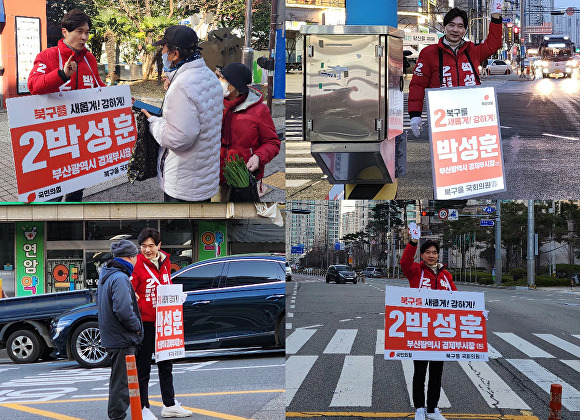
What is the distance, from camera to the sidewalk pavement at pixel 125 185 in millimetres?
7852

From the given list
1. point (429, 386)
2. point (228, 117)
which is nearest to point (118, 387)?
point (429, 386)

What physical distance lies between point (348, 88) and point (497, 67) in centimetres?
156

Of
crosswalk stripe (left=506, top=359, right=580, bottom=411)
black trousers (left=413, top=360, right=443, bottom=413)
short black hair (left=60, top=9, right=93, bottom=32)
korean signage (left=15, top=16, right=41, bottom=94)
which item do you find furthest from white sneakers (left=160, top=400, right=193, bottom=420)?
short black hair (left=60, top=9, right=93, bottom=32)

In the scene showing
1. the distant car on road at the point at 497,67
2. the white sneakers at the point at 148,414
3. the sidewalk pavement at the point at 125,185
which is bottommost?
the white sneakers at the point at 148,414

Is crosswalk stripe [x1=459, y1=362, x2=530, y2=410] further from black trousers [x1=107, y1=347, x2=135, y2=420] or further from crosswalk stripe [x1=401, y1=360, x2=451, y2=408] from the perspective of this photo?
black trousers [x1=107, y1=347, x2=135, y2=420]

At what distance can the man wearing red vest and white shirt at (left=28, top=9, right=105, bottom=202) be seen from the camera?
25.8 ft

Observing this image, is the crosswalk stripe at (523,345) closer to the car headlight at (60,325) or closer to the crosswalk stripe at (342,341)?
the crosswalk stripe at (342,341)

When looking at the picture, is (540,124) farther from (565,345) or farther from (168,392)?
(168,392)

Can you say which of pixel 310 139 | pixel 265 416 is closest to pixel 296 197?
pixel 310 139

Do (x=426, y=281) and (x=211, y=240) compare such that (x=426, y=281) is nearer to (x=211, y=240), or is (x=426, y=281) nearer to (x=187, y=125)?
(x=211, y=240)

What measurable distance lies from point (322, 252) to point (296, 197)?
0.50 meters

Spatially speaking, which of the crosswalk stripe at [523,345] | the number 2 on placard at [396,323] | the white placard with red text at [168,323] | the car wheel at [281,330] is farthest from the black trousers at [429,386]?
the car wheel at [281,330]

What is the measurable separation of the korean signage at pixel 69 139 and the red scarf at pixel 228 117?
0.81 metres

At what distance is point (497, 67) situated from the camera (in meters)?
6.92
